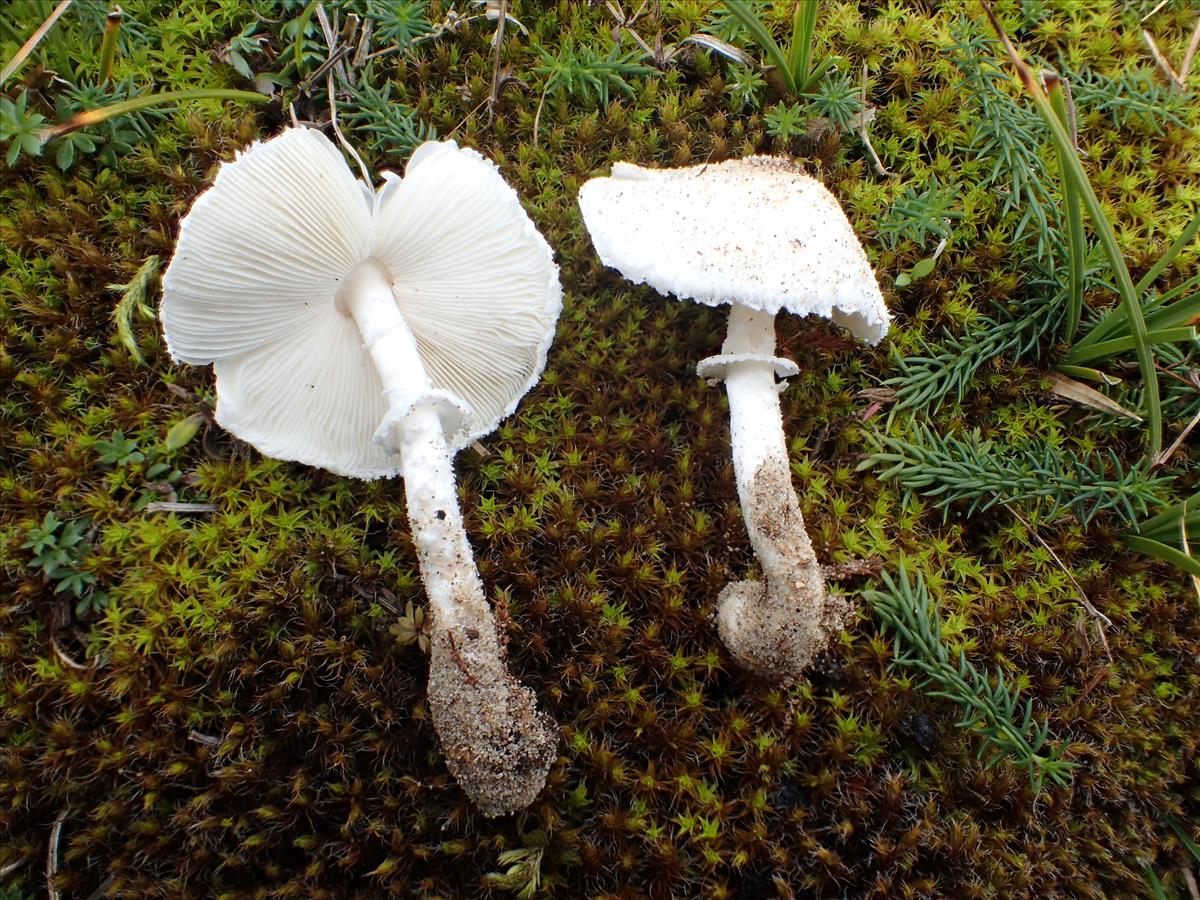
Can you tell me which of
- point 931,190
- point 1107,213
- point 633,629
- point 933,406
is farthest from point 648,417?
point 1107,213

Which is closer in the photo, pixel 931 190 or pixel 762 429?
pixel 762 429

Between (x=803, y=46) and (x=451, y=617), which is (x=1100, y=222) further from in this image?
(x=451, y=617)

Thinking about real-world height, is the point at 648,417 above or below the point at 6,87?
below

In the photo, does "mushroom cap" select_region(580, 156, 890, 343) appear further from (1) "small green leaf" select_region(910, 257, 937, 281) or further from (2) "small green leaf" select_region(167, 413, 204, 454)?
(2) "small green leaf" select_region(167, 413, 204, 454)

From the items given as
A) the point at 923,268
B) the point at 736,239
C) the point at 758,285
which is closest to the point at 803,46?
the point at 923,268

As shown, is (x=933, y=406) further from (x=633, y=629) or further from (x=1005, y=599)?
(x=633, y=629)

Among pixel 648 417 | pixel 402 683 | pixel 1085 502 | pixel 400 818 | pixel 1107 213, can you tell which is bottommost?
pixel 400 818
